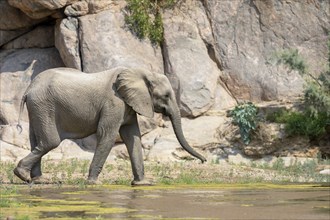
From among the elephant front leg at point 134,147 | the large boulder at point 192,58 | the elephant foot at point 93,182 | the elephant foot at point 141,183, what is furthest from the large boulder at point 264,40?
the elephant foot at point 93,182

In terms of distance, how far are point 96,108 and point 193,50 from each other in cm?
1017

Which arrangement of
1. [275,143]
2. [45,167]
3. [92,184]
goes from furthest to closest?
1. [275,143]
2. [45,167]
3. [92,184]

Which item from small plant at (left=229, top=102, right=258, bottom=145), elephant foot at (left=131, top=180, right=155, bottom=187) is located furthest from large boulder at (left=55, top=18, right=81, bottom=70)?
elephant foot at (left=131, top=180, right=155, bottom=187)

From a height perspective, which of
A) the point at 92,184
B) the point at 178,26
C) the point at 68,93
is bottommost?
the point at 92,184

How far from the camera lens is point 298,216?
12234 mm

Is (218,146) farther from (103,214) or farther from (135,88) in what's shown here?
(103,214)

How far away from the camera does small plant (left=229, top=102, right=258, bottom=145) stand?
26734 mm

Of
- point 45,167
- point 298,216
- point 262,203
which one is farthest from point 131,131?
point 298,216

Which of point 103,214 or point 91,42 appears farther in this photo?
point 91,42

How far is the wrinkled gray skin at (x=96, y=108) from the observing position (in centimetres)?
1892

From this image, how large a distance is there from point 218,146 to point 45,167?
6014mm

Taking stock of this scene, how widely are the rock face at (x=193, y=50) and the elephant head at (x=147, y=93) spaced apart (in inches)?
316

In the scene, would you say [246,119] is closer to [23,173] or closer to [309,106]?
[309,106]

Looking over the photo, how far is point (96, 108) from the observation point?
1909cm
